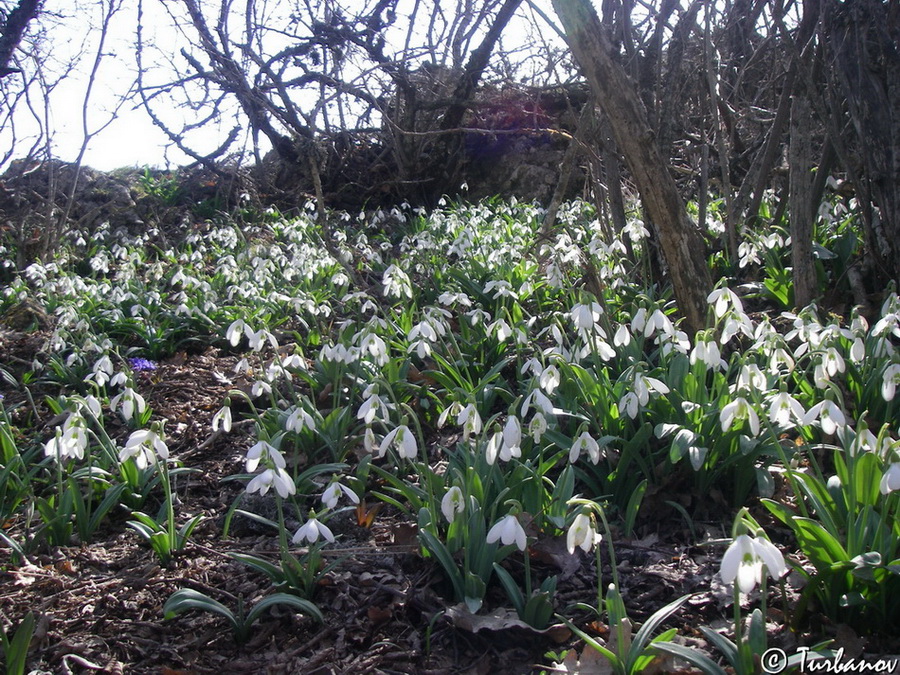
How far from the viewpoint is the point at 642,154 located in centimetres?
326

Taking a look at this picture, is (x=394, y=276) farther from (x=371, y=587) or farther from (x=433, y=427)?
(x=371, y=587)

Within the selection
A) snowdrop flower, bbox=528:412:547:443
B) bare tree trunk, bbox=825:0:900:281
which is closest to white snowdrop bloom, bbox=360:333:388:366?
snowdrop flower, bbox=528:412:547:443

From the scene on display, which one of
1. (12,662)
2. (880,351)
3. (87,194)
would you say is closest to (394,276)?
(880,351)

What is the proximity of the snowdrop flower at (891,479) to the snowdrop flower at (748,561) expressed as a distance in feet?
1.27

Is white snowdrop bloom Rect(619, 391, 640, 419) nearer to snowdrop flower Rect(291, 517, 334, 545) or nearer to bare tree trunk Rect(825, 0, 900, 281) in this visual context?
snowdrop flower Rect(291, 517, 334, 545)

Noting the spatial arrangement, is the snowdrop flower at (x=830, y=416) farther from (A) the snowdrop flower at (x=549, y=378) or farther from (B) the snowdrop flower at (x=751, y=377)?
(A) the snowdrop flower at (x=549, y=378)

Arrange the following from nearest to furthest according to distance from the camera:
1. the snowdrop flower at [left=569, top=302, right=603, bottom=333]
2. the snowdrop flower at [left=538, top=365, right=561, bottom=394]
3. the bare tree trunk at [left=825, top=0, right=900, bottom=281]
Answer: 1. the snowdrop flower at [left=538, top=365, right=561, bottom=394]
2. the snowdrop flower at [left=569, top=302, right=603, bottom=333]
3. the bare tree trunk at [left=825, top=0, right=900, bottom=281]

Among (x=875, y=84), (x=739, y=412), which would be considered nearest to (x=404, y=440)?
(x=739, y=412)

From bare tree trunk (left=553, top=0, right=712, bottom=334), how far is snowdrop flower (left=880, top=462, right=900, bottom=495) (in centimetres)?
184

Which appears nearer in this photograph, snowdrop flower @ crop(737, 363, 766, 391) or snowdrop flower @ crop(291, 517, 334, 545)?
snowdrop flower @ crop(291, 517, 334, 545)

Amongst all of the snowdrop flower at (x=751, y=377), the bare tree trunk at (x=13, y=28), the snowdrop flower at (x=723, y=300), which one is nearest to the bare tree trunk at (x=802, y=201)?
the snowdrop flower at (x=723, y=300)

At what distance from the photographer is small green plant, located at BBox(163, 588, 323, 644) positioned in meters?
1.98

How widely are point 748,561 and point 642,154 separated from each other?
7.52ft

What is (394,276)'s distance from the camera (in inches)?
175
